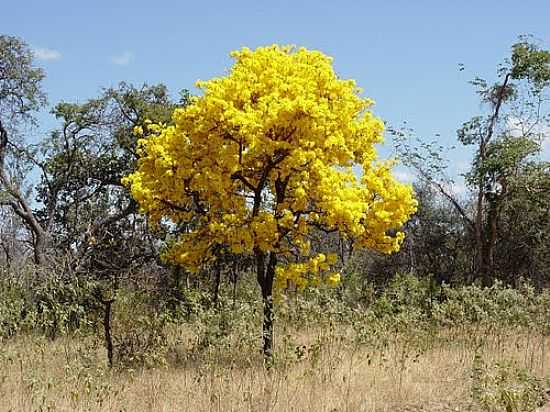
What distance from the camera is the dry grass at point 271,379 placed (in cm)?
804

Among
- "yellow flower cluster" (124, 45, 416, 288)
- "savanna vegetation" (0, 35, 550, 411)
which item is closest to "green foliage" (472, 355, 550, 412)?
"savanna vegetation" (0, 35, 550, 411)

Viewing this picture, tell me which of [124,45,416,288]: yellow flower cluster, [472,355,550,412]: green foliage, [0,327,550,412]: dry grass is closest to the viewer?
[472,355,550,412]: green foliage

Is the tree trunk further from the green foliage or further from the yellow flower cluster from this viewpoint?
the green foliage

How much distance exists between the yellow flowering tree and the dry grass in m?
1.00

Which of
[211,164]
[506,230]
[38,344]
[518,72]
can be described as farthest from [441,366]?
[506,230]

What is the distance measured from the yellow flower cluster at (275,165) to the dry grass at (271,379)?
4.61ft

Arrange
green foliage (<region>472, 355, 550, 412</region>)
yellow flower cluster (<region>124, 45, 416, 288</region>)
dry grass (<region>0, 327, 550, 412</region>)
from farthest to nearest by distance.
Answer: yellow flower cluster (<region>124, 45, 416, 288</region>)
dry grass (<region>0, 327, 550, 412</region>)
green foliage (<region>472, 355, 550, 412</region>)

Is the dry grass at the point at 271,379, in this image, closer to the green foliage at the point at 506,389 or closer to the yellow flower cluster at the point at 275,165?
the green foliage at the point at 506,389

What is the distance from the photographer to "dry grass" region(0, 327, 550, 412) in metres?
8.04

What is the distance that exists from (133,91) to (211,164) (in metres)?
8.48

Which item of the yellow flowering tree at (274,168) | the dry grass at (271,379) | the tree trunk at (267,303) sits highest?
the yellow flowering tree at (274,168)

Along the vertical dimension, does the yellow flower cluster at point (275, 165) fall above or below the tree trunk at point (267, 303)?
above

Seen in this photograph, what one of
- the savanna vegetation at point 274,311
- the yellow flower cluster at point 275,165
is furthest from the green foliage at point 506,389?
the yellow flower cluster at point 275,165

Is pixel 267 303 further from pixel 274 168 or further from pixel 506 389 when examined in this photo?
pixel 506 389
